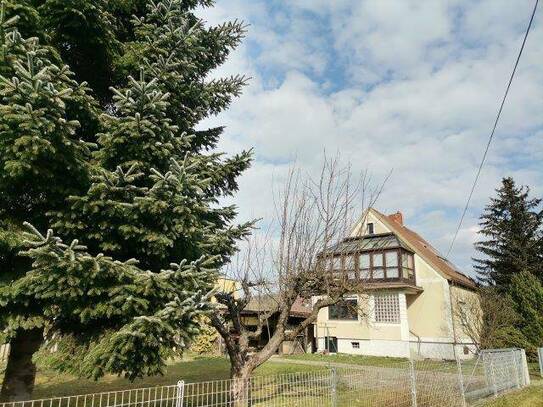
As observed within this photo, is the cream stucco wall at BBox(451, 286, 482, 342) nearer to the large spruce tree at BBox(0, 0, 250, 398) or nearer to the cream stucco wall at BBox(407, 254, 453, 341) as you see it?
the cream stucco wall at BBox(407, 254, 453, 341)

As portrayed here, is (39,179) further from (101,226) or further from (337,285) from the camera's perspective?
(337,285)

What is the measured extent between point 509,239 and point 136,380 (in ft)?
78.5

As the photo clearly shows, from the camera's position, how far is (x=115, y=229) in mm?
5621

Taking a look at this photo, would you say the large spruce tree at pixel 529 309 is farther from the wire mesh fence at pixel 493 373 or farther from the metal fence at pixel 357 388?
the metal fence at pixel 357 388

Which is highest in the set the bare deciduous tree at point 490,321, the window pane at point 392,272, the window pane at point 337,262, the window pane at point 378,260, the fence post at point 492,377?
the window pane at point 378,260

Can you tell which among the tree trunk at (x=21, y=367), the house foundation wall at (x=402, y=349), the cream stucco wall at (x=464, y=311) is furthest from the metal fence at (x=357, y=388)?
the house foundation wall at (x=402, y=349)

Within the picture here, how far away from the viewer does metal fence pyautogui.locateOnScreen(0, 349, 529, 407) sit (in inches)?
248

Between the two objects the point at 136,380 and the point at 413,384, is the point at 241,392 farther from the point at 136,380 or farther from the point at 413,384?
the point at 136,380

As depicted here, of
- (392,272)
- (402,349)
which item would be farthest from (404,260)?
(402,349)

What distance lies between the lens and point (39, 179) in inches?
204

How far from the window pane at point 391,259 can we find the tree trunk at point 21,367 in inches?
822

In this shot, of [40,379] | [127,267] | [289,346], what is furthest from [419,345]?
[127,267]

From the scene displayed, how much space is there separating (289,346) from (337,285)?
1683cm

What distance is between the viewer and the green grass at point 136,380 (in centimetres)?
1058
